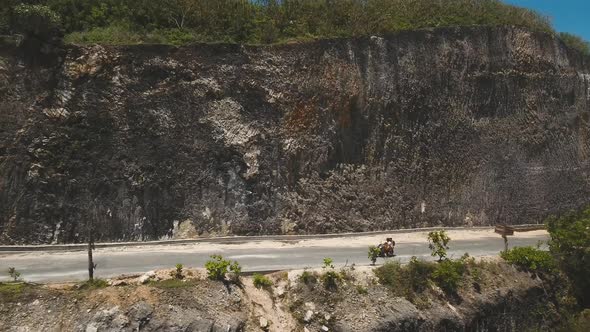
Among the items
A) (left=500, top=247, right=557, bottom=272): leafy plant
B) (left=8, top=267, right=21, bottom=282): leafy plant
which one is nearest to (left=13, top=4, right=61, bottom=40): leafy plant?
(left=8, top=267, right=21, bottom=282): leafy plant

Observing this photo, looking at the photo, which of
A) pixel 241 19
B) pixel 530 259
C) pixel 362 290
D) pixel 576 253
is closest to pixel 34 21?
pixel 241 19

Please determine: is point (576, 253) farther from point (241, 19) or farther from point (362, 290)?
point (241, 19)

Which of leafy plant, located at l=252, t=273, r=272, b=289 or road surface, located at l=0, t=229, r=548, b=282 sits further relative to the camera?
road surface, located at l=0, t=229, r=548, b=282

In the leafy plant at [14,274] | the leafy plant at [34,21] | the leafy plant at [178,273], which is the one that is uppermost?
the leafy plant at [34,21]

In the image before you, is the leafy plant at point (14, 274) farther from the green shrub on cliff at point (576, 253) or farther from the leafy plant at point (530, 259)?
the green shrub on cliff at point (576, 253)

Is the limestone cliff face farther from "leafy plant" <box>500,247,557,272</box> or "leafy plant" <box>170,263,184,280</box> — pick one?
"leafy plant" <box>500,247,557,272</box>

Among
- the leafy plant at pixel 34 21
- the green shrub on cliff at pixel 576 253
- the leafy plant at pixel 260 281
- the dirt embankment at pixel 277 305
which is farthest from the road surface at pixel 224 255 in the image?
the leafy plant at pixel 34 21
